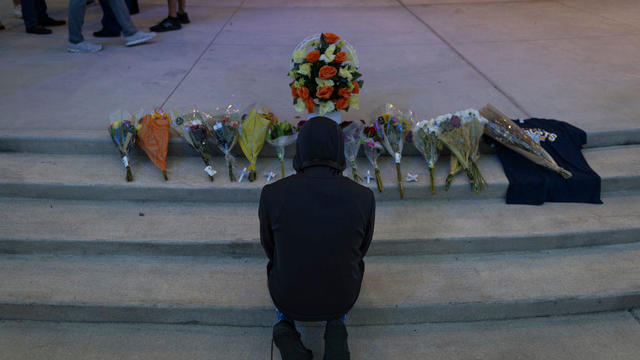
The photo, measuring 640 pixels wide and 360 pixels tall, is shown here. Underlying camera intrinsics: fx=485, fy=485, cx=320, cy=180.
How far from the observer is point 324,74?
145 inches

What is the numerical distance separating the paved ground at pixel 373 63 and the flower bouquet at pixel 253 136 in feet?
2.37

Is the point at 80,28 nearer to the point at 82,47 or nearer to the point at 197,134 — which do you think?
the point at 82,47

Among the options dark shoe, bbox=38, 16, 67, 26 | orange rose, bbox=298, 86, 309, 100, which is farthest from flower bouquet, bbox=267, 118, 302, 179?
dark shoe, bbox=38, 16, 67, 26

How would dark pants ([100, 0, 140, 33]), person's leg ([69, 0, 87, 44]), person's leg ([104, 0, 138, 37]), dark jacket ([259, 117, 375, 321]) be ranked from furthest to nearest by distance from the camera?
dark pants ([100, 0, 140, 33]) < person's leg ([104, 0, 138, 37]) < person's leg ([69, 0, 87, 44]) < dark jacket ([259, 117, 375, 321])

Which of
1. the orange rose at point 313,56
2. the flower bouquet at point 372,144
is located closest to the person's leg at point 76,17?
the orange rose at point 313,56

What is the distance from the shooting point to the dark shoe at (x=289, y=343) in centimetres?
271

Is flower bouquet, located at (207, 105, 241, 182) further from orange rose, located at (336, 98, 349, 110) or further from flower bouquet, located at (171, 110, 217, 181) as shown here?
orange rose, located at (336, 98, 349, 110)

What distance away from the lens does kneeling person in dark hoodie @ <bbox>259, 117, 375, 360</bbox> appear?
239 centimetres

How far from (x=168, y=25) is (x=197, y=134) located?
4.22 m

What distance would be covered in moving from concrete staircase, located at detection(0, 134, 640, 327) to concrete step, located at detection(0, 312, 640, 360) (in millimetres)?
68

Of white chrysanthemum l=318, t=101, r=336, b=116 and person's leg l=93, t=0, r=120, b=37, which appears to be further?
person's leg l=93, t=0, r=120, b=37

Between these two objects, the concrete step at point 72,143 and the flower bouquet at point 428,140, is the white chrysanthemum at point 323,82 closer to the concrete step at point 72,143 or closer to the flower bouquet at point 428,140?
the concrete step at point 72,143

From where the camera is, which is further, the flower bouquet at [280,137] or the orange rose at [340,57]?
the flower bouquet at [280,137]

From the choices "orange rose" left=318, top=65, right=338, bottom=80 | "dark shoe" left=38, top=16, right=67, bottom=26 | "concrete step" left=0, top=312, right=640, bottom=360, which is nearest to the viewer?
"concrete step" left=0, top=312, right=640, bottom=360
